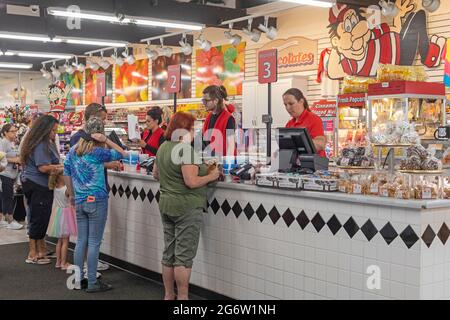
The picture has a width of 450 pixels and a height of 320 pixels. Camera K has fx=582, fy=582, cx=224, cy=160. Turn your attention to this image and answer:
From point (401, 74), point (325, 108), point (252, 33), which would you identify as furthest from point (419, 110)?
point (252, 33)

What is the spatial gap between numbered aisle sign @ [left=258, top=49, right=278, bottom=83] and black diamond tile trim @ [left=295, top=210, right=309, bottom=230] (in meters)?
2.44

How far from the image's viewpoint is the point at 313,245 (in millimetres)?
3682

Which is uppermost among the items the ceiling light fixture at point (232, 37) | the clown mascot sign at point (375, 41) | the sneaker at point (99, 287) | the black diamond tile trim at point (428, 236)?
the ceiling light fixture at point (232, 37)

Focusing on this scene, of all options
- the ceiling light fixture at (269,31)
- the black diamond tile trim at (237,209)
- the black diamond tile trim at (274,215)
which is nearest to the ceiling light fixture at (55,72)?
the ceiling light fixture at (269,31)

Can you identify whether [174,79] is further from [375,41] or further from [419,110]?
[375,41]

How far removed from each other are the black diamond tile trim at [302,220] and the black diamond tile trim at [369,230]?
45cm

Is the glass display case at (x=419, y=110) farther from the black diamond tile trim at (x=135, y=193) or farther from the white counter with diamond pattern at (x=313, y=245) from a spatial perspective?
the white counter with diamond pattern at (x=313, y=245)

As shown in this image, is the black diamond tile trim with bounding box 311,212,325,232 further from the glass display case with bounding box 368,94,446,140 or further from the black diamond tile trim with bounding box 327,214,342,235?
the glass display case with bounding box 368,94,446,140

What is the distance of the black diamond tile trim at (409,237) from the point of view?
10.2 feet

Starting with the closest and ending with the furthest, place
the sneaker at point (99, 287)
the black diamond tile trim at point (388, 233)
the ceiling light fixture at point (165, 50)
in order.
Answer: the black diamond tile trim at point (388, 233), the sneaker at point (99, 287), the ceiling light fixture at point (165, 50)

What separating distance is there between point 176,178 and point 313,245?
1.05 meters

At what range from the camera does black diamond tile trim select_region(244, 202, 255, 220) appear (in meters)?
4.14
